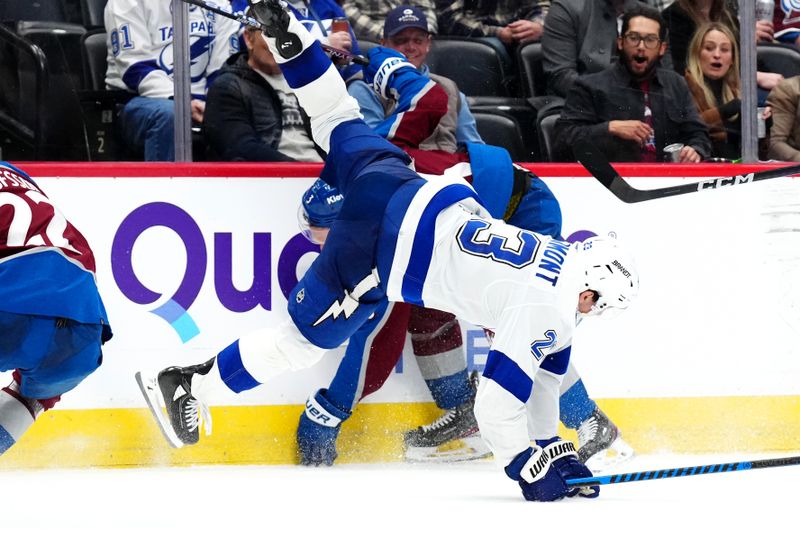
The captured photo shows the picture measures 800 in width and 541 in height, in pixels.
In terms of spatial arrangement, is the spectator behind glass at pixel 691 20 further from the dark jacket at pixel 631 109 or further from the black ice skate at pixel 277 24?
the black ice skate at pixel 277 24

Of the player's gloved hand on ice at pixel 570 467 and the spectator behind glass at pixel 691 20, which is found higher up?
the spectator behind glass at pixel 691 20

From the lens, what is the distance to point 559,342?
3.27 meters

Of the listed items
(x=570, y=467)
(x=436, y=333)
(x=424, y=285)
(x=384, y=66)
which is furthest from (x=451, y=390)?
(x=384, y=66)

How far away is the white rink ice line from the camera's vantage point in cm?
266

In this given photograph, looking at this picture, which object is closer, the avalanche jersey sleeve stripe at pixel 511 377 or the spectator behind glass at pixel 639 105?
the avalanche jersey sleeve stripe at pixel 511 377

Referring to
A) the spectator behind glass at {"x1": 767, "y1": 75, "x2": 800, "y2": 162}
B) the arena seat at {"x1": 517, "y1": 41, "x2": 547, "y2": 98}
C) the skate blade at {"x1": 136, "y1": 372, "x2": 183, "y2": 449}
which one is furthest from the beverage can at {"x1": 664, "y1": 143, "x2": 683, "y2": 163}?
the skate blade at {"x1": 136, "y1": 372, "x2": 183, "y2": 449}

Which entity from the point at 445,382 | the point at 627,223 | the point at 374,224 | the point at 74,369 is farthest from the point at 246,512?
the point at 627,223

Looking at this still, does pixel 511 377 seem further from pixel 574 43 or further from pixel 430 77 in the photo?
pixel 574 43

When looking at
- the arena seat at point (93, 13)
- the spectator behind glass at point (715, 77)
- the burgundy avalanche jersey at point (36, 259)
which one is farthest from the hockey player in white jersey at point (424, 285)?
the spectator behind glass at point (715, 77)

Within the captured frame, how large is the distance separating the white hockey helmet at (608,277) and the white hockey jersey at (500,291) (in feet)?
0.13

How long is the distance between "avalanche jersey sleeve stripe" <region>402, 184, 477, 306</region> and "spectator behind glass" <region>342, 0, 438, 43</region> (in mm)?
934

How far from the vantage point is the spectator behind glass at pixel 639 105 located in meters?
4.13

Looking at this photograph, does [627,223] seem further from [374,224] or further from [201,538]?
[201,538]

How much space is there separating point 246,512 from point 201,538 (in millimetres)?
392
